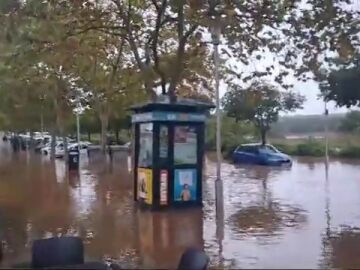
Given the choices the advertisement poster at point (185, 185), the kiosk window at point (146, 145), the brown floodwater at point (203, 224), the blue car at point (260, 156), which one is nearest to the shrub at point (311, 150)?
the blue car at point (260, 156)

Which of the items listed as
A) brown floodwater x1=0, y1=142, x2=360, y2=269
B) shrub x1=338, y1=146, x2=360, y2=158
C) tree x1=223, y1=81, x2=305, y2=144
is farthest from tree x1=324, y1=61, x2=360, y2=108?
shrub x1=338, y1=146, x2=360, y2=158

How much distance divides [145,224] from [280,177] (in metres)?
15.7

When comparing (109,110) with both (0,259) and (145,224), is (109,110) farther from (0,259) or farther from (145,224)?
(0,259)

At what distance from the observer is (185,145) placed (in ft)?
54.0

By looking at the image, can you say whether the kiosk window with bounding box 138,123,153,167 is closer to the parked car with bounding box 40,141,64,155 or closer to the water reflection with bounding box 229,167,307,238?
the water reflection with bounding box 229,167,307,238

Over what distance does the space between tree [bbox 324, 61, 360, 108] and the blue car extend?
970 centimetres

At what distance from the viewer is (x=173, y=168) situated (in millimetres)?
16359

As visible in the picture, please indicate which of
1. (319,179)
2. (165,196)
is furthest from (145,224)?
(319,179)

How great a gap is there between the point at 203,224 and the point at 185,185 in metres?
2.41

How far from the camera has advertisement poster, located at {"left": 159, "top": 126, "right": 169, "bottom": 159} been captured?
1605 cm

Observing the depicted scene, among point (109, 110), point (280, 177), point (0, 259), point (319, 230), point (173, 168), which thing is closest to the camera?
point (0, 259)

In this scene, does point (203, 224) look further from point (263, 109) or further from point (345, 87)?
point (263, 109)

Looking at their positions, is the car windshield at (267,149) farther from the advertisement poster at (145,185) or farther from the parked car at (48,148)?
the parked car at (48,148)

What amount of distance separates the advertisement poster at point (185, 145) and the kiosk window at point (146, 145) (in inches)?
24.6
